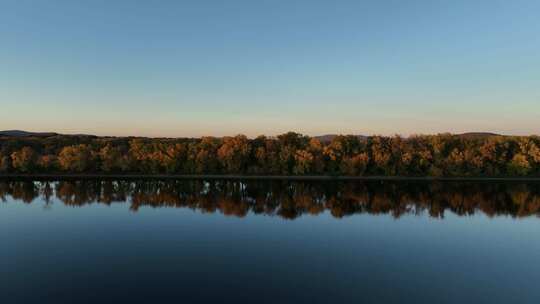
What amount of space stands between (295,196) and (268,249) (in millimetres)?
31654

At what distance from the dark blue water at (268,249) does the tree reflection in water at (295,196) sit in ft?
1.65

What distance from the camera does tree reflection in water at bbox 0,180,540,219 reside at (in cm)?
5306

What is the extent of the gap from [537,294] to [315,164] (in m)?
70.6

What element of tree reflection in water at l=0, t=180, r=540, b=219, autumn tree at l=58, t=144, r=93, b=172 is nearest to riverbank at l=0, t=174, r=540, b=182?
autumn tree at l=58, t=144, r=93, b=172

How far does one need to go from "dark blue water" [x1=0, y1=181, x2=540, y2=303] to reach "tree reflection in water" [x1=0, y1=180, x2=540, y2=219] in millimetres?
504

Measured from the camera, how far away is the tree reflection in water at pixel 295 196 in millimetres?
53062

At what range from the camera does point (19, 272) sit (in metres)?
26.0

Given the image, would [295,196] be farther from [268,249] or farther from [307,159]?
[268,249]

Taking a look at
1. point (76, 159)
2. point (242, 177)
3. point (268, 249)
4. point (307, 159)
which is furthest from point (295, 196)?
point (76, 159)

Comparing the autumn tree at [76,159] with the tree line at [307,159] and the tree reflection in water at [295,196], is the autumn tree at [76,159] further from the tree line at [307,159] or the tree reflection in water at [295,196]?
the tree reflection in water at [295,196]

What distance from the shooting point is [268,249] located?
108 feet

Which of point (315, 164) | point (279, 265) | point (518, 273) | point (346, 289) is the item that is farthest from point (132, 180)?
point (518, 273)

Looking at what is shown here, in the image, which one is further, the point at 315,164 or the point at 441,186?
the point at 315,164

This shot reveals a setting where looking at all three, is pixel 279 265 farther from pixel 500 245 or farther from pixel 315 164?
pixel 315 164
